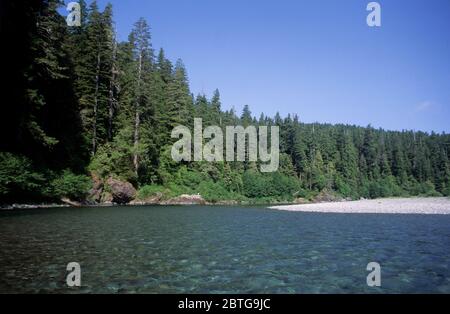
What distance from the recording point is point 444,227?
68.6ft

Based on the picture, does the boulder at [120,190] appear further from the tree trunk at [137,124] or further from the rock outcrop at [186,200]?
the rock outcrop at [186,200]

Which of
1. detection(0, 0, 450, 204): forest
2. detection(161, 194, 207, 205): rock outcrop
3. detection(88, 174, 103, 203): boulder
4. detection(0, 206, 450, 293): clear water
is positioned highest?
detection(0, 0, 450, 204): forest

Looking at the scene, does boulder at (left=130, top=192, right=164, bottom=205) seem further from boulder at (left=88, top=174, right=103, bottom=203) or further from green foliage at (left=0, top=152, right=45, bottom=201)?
green foliage at (left=0, top=152, right=45, bottom=201)

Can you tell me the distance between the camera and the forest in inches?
1139

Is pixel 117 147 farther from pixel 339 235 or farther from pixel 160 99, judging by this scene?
pixel 339 235

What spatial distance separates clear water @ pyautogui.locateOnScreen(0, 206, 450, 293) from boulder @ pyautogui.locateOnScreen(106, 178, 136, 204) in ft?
76.9

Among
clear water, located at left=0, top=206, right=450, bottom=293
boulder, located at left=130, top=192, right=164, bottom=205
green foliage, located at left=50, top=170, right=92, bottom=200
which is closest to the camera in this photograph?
clear water, located at left=0, top=206, right=450, bottom=293

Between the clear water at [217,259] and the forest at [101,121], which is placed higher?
the forest at [101,121]

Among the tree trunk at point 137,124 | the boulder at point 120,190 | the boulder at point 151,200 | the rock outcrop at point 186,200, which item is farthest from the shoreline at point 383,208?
the tree trunk at point 137,124

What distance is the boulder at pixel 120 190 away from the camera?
41.9 metres

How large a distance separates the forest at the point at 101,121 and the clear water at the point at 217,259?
48.7ft

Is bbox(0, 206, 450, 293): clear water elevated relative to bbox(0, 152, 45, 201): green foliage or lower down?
lower down

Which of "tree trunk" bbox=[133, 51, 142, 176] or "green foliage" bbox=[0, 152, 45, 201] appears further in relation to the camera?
"tree trunk" bbox=[133, 51, 142, 176]

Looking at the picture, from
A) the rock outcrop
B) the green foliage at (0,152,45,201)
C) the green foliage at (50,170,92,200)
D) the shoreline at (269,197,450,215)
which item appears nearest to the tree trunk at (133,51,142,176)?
the rock outcrop
